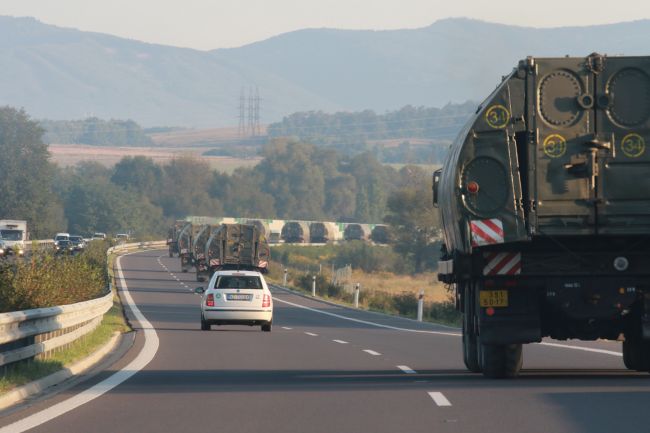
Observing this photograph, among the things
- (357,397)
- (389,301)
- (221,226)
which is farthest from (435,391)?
(221,226)

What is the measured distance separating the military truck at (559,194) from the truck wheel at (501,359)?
0.49 metres

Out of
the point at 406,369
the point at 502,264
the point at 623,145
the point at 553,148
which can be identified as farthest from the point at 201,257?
the point at 623,145

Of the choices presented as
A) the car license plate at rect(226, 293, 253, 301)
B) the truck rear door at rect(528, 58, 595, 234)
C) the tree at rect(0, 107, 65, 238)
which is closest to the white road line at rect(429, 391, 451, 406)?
the truck rear door at rect(528, 58, 595, 234)

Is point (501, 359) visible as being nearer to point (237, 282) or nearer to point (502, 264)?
point (502, 264)

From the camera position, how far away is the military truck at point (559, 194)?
697 inches

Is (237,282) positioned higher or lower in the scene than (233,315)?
higher

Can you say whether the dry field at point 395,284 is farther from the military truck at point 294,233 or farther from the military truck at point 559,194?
the military truck at point 559,194

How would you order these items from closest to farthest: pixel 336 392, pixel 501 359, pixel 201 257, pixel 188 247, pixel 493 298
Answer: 1. pixel 336 392
2. pixel 493 298
3. pixel 501 359
4. pixel 201 257
5. pixel 188 247

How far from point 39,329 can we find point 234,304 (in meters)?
15.4

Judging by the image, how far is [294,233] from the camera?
157750mm

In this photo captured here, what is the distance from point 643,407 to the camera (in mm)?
14766

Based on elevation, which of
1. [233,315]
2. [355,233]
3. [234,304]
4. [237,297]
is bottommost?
[355,233]

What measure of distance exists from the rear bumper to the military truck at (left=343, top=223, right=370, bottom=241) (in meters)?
132

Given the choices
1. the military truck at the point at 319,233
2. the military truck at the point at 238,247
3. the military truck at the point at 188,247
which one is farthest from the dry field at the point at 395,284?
the military truck at the point at 319,233
